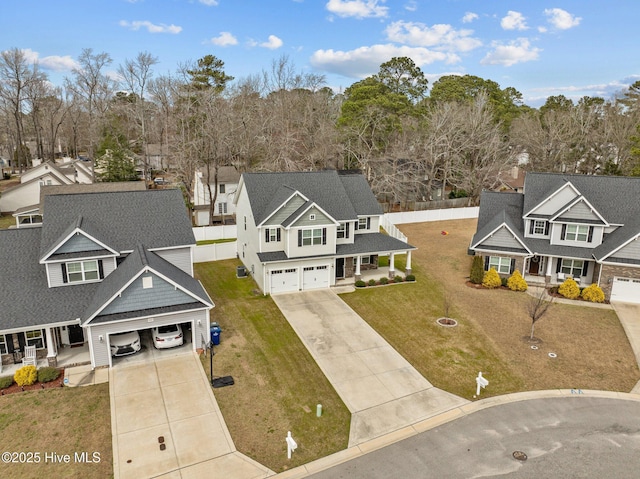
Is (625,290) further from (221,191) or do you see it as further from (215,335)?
(221,191)

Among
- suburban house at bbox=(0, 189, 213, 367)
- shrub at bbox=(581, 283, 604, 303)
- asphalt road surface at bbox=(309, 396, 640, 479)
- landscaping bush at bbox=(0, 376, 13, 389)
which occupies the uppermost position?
suburban house at bbox=(0, 189, 213, 367)

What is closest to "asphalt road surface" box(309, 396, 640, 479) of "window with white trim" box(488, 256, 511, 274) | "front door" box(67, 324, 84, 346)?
"front door" box(67, 324, 84, 346)

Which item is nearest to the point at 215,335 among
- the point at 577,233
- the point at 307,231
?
the point at 307,231

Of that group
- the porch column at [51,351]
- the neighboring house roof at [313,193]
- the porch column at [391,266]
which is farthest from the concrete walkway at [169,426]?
the porch column at [391,266]

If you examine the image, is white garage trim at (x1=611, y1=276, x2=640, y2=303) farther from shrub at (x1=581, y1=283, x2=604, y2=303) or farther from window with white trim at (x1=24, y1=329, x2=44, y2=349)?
window with white trim at (x1=24, y1=329, x2=44, y2=349)

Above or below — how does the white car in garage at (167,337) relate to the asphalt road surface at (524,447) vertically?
above

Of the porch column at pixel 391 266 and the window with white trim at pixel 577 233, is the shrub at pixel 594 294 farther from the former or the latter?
the porch column at pixel 391 266
